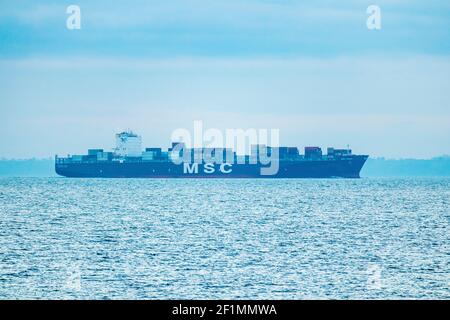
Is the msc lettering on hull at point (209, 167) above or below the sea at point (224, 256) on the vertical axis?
above

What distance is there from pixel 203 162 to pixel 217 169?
2.22 meters

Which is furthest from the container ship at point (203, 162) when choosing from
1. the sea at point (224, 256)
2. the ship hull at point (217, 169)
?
Result: the sea at point (224, 256)

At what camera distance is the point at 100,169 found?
12044 cm

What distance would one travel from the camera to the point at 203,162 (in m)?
124

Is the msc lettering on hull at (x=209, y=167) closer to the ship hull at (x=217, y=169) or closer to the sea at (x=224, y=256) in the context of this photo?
the ship hull at (x=217, y=169)

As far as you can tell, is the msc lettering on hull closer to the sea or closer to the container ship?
the container ship

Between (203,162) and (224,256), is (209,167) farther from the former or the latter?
(224,256)

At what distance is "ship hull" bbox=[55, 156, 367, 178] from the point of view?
116m

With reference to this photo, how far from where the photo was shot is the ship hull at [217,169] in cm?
11619

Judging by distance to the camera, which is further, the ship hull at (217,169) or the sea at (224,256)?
the ship hull at (217,169)

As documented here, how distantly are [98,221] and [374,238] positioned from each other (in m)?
16.8

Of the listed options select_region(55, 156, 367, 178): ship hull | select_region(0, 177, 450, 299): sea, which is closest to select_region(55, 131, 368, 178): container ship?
select_region(55, 156, 367, 178): ship hull
